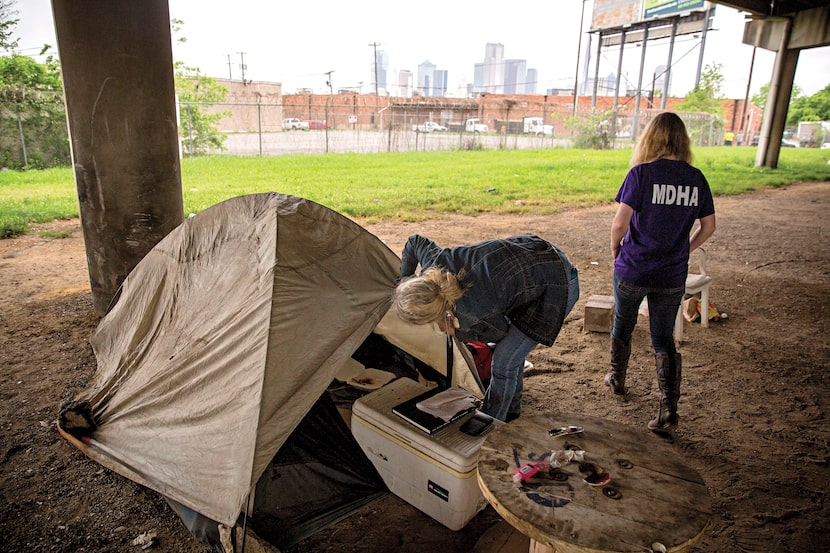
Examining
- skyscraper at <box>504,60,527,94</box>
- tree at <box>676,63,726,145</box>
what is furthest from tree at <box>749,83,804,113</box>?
skyscraper at <box>504,60,527,94</box>

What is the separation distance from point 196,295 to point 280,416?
1.00 m

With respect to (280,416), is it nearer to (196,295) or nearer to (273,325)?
(273,325)

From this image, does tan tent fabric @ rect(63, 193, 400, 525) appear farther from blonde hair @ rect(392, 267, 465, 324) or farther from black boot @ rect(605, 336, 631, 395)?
black boot @ rect(605, 336, 631, 395)

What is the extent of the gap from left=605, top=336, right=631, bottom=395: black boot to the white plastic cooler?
4.64ft

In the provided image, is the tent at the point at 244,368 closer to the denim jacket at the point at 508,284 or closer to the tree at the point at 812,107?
the denim jacket at the point at 508,284

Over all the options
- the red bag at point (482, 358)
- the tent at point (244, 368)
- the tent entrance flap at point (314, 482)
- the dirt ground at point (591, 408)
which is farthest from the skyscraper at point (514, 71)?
the tent entrance flap at point (314, 482)

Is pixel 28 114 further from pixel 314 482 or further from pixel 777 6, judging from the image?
pixel 777 6

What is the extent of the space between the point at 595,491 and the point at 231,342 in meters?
1.67

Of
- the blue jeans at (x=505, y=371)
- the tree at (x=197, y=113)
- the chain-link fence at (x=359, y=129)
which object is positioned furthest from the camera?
the tree at (x=197, y=113)

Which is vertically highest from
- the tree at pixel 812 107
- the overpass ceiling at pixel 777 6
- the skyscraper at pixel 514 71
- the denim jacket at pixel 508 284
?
the skyscraper at pixel 514 71

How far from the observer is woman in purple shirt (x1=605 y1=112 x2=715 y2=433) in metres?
3.03

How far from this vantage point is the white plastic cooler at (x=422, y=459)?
2.45m

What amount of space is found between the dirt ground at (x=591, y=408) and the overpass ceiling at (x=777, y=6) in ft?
30.8

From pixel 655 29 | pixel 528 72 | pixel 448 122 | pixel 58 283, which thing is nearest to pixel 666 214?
pixel 58 283
